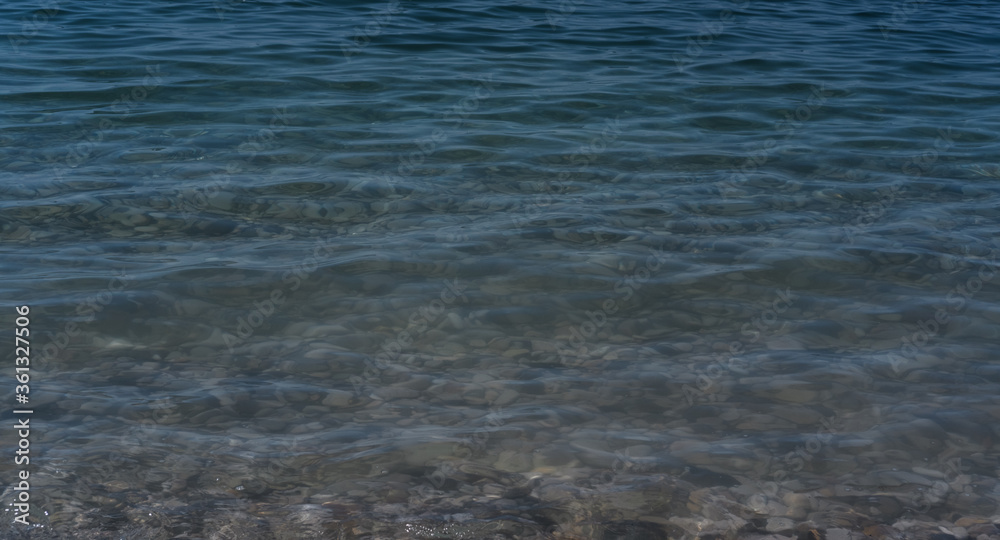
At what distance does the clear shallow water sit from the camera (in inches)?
170

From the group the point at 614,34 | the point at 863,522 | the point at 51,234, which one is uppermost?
the point at 614,34

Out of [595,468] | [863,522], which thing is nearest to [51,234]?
[595,468]

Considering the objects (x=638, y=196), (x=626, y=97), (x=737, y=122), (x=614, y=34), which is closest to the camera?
(x=638, y=196)

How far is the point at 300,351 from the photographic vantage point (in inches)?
220

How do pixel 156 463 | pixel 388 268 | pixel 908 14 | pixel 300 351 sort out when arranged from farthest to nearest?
pixel 908 14
pixel 388 268
pixel 300 351
pixel 156 463

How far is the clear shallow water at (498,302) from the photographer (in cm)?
431

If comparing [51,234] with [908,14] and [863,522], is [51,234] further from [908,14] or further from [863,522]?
[908,14]

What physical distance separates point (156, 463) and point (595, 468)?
2180mm

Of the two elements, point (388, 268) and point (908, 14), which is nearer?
point (388, 268)

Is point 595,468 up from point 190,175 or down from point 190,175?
down

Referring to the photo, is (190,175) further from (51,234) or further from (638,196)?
(638,196)

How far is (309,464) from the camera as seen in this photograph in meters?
4.48

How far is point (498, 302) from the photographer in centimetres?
627

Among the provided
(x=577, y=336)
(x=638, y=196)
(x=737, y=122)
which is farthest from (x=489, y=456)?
(x=737, y=122)
